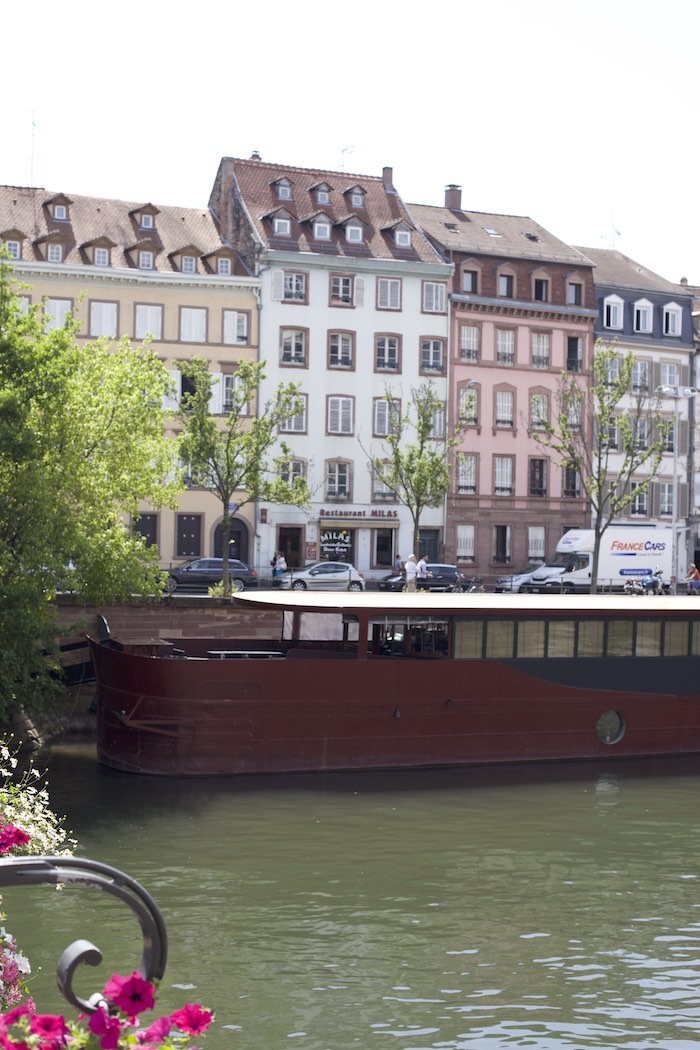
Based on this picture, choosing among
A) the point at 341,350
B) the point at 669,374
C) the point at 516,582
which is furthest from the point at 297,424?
the point at 669,374

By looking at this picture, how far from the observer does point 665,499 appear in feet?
239

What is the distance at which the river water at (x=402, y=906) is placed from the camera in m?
12.8

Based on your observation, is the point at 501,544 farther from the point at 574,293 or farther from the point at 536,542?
the point at 574,293

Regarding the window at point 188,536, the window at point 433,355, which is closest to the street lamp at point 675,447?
the window at point 433,355

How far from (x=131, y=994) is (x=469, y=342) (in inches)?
2486

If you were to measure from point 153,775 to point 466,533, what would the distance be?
143 feet

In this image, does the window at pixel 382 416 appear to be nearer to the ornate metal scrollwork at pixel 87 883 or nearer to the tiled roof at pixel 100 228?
the tiled roof at pixel 100 228

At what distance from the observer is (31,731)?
27.5 metres

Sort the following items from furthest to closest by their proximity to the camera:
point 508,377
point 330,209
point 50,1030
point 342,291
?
point 508,377
point 330,209
point 342,291
point 50,1030

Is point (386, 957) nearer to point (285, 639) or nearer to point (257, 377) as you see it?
point (285, 639)

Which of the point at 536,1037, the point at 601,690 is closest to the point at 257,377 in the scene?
the point at 601,690

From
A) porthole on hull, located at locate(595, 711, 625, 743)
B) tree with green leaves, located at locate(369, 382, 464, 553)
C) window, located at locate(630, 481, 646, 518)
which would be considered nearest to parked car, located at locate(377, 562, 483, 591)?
tree with green leaves, located at locate(369, 382, 464, 553)

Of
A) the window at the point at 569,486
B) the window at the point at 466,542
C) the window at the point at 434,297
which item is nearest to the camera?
the window at the point at 434,297

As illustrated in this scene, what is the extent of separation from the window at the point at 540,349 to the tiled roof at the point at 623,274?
4.83 metres
